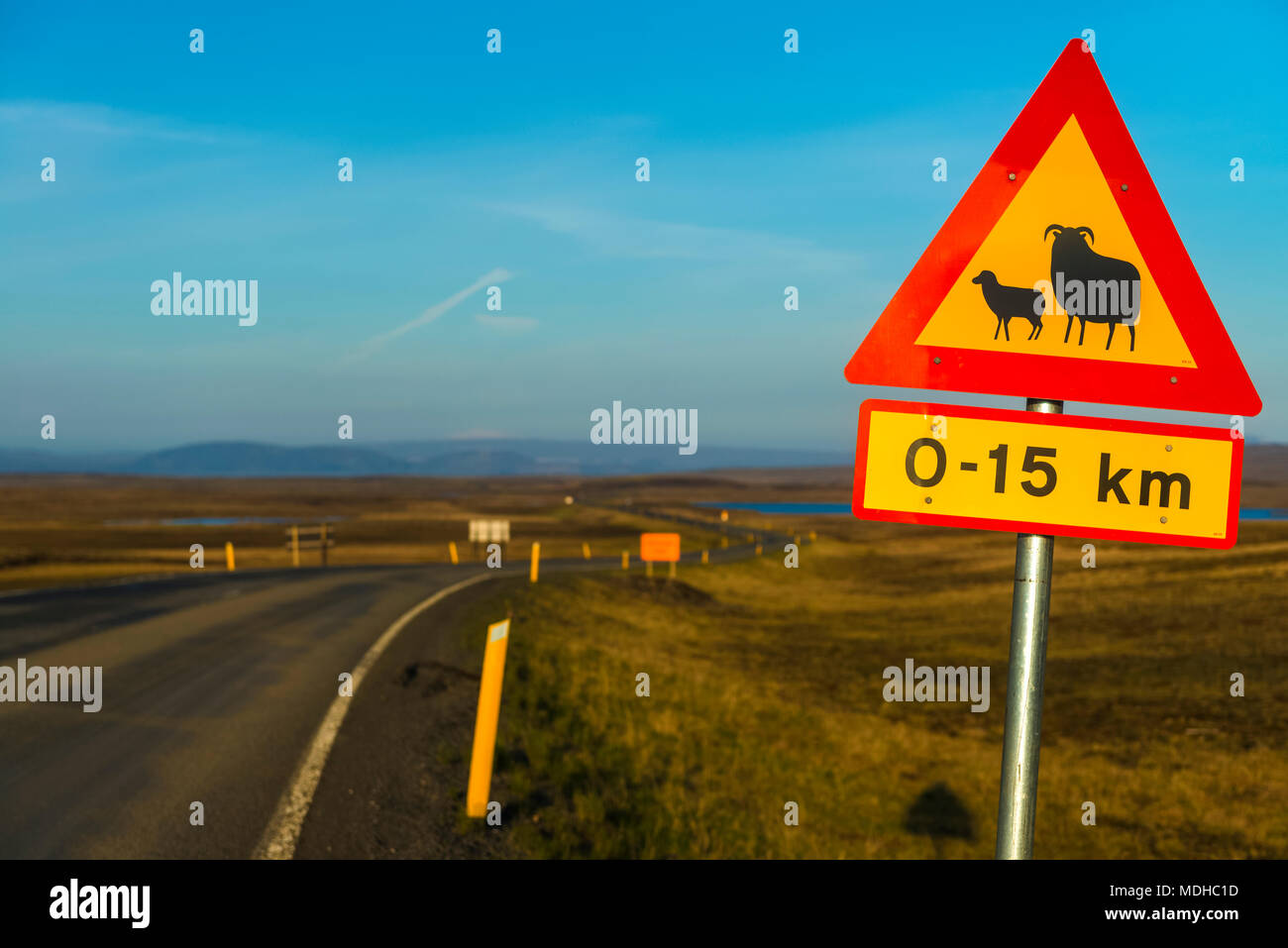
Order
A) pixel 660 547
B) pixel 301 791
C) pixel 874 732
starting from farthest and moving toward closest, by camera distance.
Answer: pixel 660 547
pixel 874 732
pixel 301 791

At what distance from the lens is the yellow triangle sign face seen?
8.27ft

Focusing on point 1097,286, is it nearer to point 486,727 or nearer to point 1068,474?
point 1068,474

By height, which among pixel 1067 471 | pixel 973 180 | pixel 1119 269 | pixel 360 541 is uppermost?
pixel 973 180

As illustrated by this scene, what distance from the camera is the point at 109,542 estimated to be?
58406 mm

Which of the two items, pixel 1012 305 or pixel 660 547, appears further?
pixel 660 547

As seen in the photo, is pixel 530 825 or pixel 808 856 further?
pixel 808 856

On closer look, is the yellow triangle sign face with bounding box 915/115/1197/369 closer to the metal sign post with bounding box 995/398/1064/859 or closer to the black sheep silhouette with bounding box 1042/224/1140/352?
the black sheep silhouette with bounding box 1042/224/1140/352

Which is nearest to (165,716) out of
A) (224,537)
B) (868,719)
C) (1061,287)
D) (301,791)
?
(301,791)

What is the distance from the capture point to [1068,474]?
2.46m

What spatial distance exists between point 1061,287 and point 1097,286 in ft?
0.35
